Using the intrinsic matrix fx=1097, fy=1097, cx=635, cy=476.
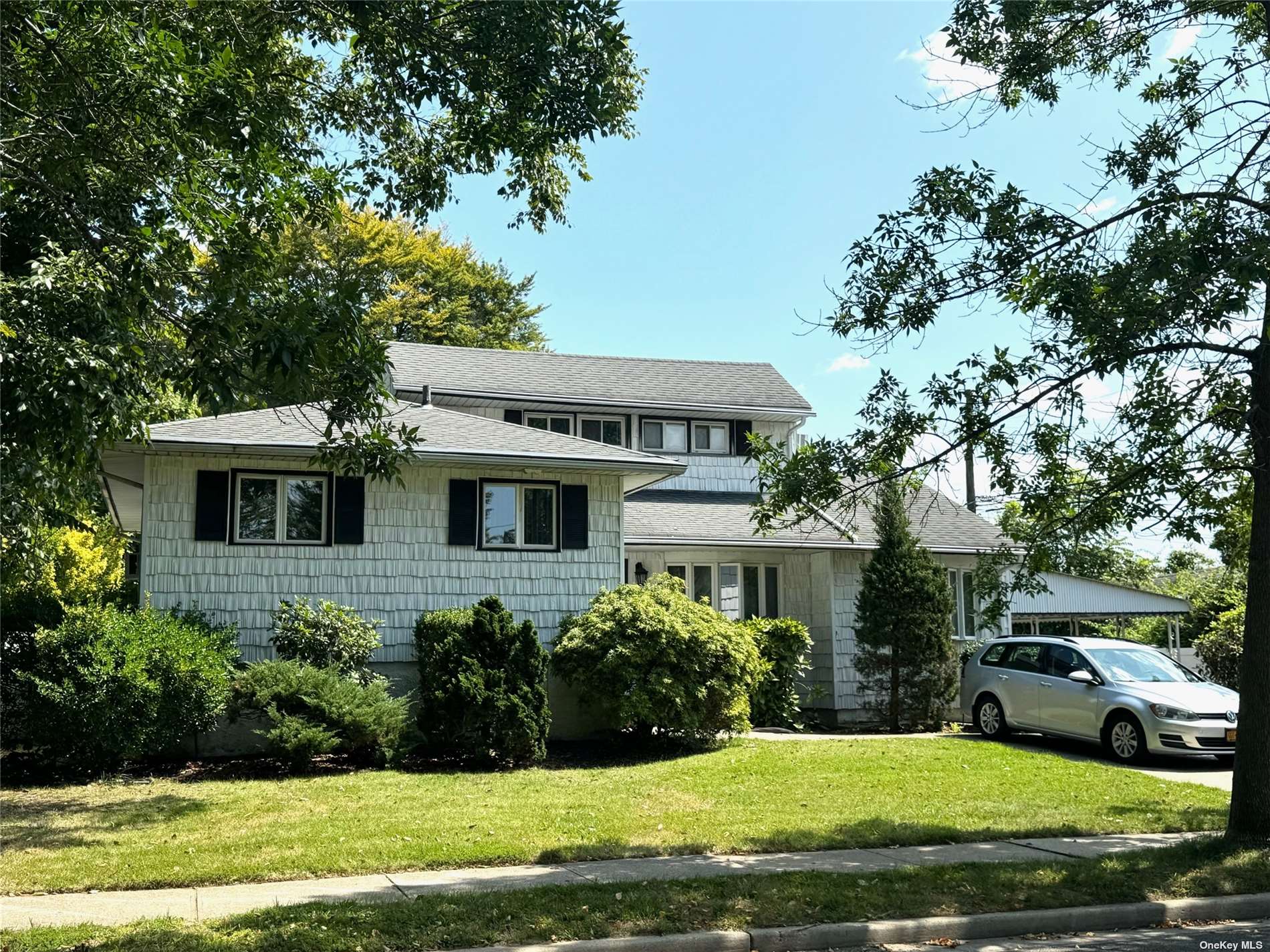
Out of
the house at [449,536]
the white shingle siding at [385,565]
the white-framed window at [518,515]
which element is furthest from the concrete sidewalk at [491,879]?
A: the white-framed window at [518,515]

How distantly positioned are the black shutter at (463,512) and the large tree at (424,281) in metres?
17.3

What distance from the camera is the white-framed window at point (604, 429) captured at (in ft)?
80.4

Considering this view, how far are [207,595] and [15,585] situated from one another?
367 inches

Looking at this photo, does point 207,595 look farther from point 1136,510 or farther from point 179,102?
point 1136,510

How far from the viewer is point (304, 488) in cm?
1658

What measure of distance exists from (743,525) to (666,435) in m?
3.76

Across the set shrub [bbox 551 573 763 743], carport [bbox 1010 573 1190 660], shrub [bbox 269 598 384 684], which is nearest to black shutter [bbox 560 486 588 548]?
shrub [bbox 551 573 763 743]

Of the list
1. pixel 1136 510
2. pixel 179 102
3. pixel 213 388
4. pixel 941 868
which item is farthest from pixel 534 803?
pixel 179 102

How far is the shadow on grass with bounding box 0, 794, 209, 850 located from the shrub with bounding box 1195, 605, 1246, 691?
20.2 meters

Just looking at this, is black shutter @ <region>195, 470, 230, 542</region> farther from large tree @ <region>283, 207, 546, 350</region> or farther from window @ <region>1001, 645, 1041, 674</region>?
large tree @ <region>283, 207, 546, 350</region>

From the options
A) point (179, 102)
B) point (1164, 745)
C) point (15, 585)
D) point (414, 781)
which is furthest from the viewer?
point (15, 585)

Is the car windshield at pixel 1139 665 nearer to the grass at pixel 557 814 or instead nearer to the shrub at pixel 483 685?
the grass at pixel 557 814

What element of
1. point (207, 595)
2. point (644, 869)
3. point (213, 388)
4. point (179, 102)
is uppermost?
point (179, 102)

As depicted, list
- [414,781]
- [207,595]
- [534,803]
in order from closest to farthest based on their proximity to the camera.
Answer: [534,803] < [414,781] < [207,595]
